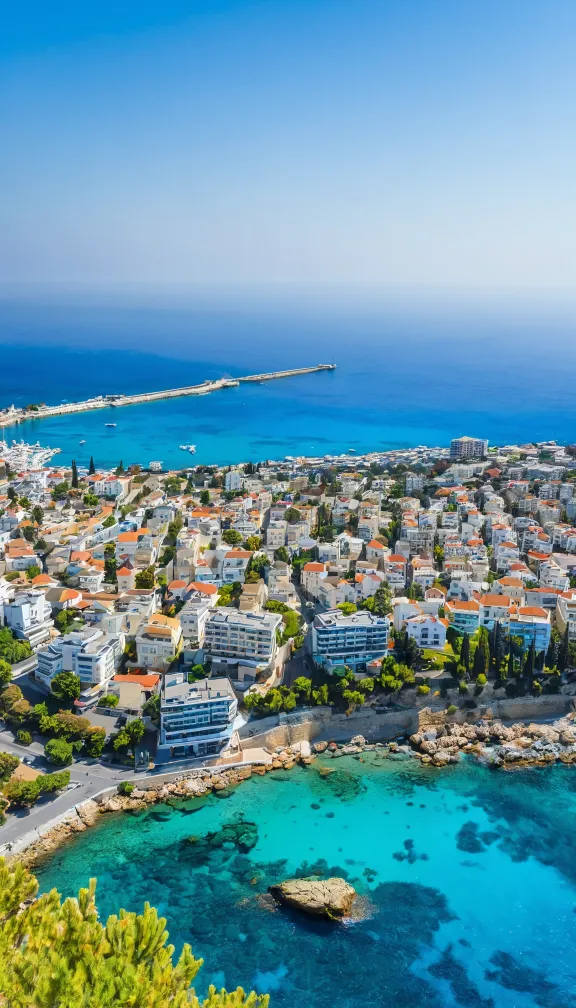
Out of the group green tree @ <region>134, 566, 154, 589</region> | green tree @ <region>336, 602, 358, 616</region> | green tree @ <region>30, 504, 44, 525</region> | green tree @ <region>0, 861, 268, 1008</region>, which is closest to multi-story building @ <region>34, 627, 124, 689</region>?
green tree @ <region>134, 566, 154, 589</region>

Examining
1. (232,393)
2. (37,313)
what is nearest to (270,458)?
(232,393)

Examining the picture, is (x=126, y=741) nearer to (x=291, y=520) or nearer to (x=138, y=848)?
(x=138, y=848)

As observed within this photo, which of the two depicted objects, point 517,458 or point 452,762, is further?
point 517,458

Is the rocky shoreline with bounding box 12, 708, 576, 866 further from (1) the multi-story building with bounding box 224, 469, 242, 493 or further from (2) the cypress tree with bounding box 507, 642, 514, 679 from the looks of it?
(1) the multi-story building with bounding box 224, 469, 242, 493

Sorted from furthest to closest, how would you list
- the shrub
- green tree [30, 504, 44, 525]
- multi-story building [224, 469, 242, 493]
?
multi-story building [224, 469, 242, 493] → green tree [30, 504, 44, 525] → the shrub

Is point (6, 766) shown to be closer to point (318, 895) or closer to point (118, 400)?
point (318, 895)

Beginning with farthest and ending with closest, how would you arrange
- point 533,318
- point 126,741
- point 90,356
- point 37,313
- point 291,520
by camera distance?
point 533,318 < point 37,313 < point 90,356 < point 291,520 < point 126,741

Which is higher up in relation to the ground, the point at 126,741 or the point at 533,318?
the point at 533,318

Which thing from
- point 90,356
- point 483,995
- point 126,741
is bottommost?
point 483,995
